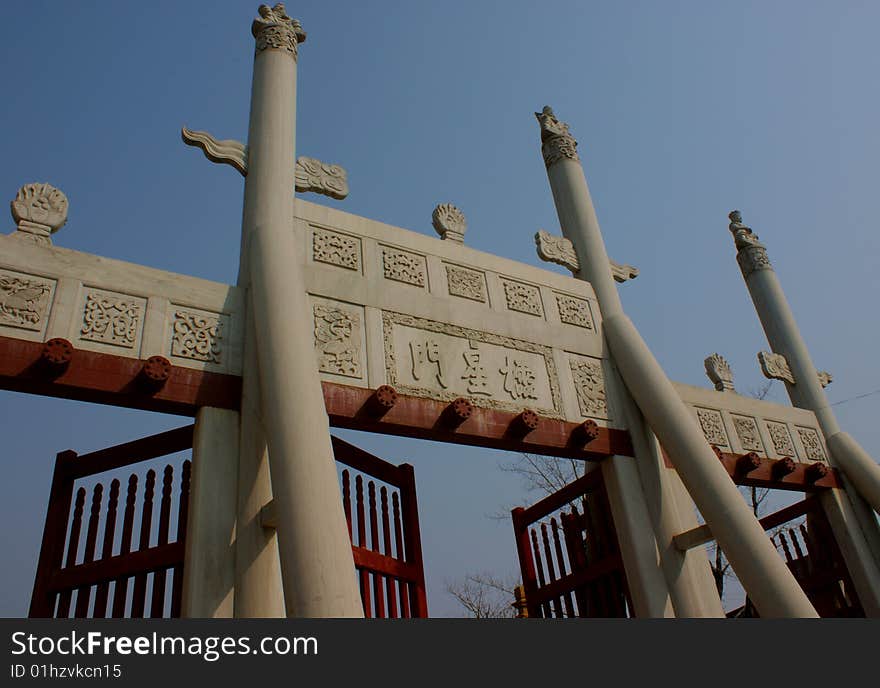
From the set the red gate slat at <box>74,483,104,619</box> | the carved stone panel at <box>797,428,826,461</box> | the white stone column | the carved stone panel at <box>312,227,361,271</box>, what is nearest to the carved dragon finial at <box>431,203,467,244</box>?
the carved stone panel at <box>312,227,361,271</box>

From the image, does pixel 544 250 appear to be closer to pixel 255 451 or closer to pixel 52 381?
pixel 255 451

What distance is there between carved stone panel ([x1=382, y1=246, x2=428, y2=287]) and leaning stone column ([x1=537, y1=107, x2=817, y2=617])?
8.65 feet

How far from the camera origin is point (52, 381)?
5.56 metres

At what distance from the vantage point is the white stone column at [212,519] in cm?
527

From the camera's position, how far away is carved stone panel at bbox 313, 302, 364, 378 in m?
6.87

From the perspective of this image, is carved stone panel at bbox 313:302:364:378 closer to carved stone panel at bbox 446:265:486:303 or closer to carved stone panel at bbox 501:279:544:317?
carved stone panel at bbox 446:265:486:303

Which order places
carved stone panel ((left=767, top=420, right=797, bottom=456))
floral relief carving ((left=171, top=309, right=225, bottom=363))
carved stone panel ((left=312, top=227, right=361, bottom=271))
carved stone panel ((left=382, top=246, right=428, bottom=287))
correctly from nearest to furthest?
floral relief carving ((left=171, top=309, right=225, bottom=363)) → carved stone panel ((left=312, top=227, right=361, bottom=271)) → carved stone panel ((left=382, top=246, right=428, bottom=287)) → carved stone panel ((left=767, top=420, right=797, bottom=456))

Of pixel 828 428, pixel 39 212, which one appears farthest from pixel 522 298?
pixel 828 428

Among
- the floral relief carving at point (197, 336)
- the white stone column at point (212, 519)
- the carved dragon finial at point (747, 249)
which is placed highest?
the carved dragon finial at point (747, 249)

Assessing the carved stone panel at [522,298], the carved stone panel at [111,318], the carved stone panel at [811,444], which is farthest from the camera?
the carved stone panel at [811,444]

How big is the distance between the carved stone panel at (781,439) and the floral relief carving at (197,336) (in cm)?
791

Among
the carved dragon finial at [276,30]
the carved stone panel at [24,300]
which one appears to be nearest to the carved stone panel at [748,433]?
the carved dragon finial at [276,30]

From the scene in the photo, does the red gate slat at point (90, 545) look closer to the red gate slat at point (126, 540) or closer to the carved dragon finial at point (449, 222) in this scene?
the red gate slat at point (126, 540)

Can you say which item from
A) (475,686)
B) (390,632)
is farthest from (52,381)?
(475,686)
